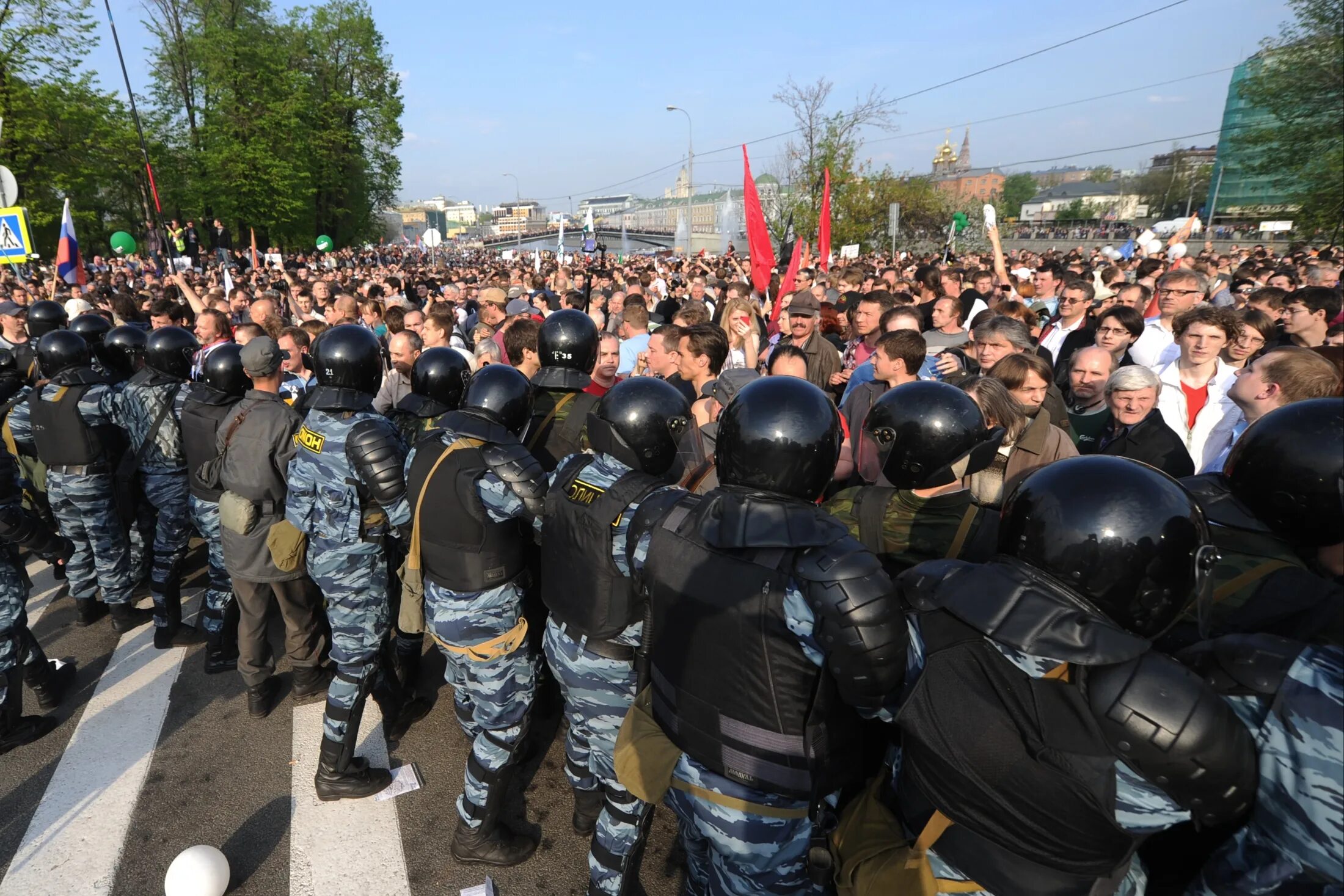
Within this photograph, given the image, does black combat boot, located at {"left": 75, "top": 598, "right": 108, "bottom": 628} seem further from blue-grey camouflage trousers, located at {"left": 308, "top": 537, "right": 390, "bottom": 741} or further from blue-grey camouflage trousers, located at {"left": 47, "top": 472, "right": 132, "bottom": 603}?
blue-grey camouflage trousers, located at {"left": 308, "top": 537, "right": 390, "bottom": 741}

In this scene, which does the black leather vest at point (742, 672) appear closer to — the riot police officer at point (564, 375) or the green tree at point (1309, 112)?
the riot police officer at point (564, 375)

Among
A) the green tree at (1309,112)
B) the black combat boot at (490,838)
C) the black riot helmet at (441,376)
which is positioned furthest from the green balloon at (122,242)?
the green tree at (1309,112)

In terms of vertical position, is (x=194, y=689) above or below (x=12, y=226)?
below

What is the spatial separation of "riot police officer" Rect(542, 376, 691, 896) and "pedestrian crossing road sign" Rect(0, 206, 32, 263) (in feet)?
36.1

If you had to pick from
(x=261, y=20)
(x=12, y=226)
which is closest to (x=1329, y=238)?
(x=12, y=226)

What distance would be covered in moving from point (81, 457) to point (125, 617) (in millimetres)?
1266

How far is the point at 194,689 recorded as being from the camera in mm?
4633

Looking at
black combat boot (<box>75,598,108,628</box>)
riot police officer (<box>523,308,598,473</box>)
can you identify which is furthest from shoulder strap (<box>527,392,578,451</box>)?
black combat boot (<box>75,598,108,628</box>)

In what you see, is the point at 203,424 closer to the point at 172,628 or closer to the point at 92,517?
the point at 92,517

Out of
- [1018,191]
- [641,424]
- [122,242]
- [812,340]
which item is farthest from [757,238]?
[1018,191]

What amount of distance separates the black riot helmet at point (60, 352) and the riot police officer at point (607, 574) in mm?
4426

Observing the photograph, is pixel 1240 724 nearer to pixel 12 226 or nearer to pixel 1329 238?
pixel 12 226

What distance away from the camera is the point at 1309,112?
24.9 meters

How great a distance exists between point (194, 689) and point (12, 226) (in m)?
8.83
